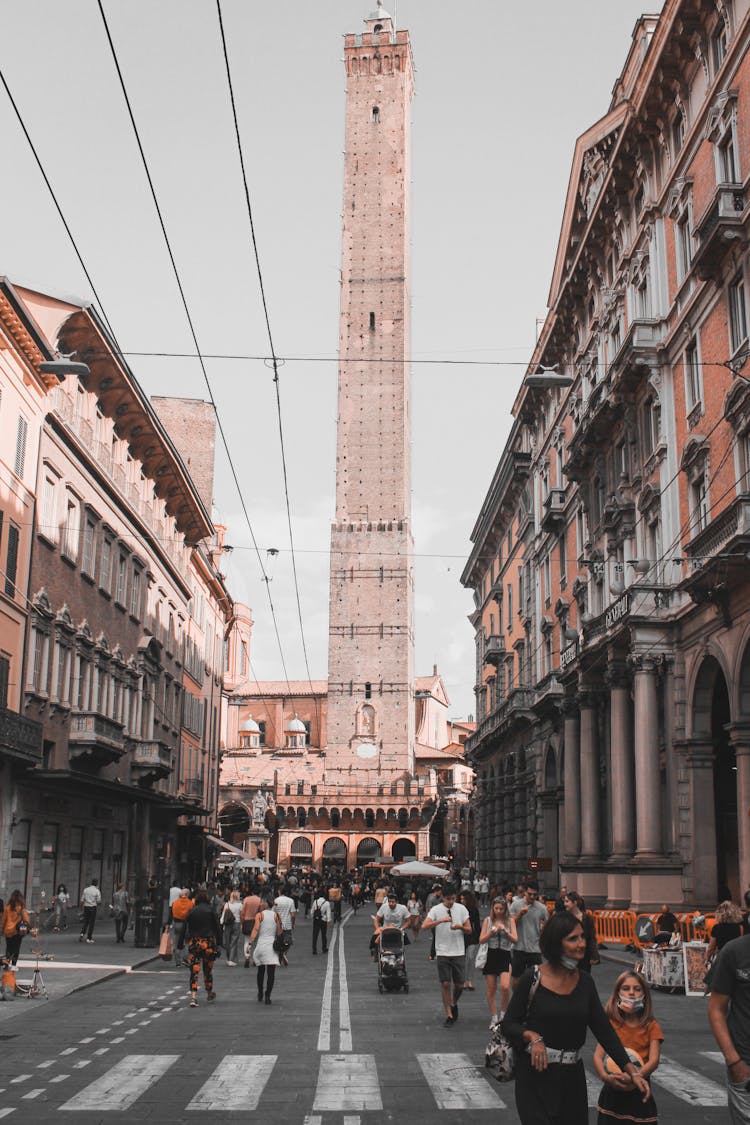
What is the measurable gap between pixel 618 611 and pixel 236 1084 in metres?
22.4

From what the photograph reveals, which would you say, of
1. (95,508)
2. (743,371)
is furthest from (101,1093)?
(95,508)

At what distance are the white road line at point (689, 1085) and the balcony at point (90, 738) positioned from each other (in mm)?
25157

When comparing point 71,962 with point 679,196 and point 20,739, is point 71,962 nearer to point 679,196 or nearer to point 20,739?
point 20,739

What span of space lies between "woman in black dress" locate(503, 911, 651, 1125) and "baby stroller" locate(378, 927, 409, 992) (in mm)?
14242

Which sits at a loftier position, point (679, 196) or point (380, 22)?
point (380, 22)

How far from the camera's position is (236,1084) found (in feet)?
36.3

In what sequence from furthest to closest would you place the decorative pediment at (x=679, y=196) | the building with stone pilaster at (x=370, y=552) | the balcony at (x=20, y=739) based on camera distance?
the building with stone pilaster at (x=370, y=552), the decorative pediment at (x=679, y=196), the balcony at (x=20, y=739)

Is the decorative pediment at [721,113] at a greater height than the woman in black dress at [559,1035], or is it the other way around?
the decorative pediment at [721,113]

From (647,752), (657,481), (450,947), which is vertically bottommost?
(450,947)

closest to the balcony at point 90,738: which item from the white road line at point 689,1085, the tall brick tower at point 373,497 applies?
the white road line at point 689,1085

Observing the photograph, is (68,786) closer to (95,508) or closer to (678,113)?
(95,508)

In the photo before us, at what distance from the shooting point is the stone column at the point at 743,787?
2405 cm

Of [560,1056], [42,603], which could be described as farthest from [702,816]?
[560,1056]

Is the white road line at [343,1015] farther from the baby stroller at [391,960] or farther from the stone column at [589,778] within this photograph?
the stone column at [589,778]
